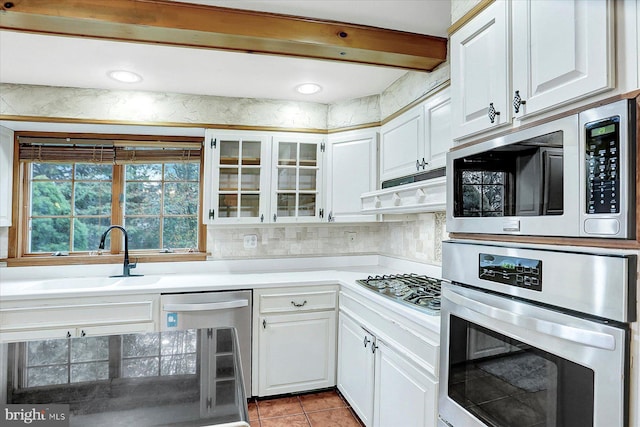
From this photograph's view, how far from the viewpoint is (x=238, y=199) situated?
Answer: 2895 mm

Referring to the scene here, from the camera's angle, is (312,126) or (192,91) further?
(312,126)

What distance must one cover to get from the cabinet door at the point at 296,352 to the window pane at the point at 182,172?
1.45m

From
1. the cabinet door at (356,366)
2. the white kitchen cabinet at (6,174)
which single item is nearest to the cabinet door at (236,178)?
the cabinet door at (356,366)

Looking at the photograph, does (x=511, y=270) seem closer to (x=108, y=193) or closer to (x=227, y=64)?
(x=227, y=64)

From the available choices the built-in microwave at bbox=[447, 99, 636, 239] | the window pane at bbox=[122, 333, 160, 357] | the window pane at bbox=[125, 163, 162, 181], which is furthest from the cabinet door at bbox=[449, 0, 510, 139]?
the window pane at bbox=[125, 163, 162, 181]

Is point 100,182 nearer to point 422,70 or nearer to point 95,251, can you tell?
point 95,251

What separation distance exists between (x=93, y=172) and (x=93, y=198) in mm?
220

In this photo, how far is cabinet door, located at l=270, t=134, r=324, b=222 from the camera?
9.70ft

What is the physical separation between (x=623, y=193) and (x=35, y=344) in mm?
1666

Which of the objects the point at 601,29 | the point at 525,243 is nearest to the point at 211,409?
the point at 525,243

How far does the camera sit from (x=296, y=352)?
2590 millimetres

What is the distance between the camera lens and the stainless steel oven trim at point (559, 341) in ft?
2.52

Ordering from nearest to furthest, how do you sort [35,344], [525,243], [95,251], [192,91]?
[525,243]
[35,344]
[192,91]
[95,251]

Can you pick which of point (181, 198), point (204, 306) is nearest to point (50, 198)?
point (181, 198)
